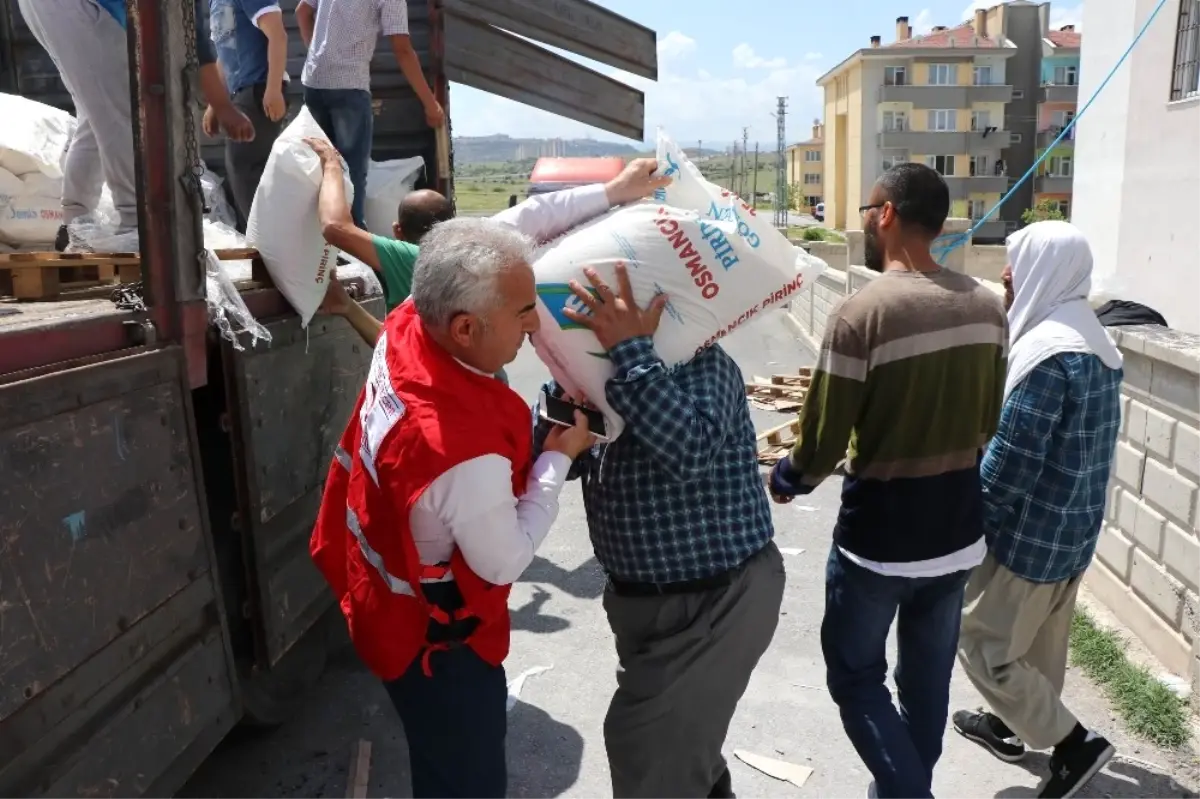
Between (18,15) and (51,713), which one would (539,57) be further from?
(51,713)

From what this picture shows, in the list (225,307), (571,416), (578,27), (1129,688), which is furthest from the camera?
(578,27)

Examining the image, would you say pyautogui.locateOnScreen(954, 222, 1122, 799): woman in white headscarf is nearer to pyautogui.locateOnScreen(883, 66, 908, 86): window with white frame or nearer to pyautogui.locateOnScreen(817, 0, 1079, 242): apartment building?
pyautogui.locateOnScreen(817, 0, 1079, 242): apartment building

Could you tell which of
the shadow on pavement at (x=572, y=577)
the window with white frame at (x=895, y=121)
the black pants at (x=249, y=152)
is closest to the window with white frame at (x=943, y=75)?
the window with white frame at (x=895, y=121)

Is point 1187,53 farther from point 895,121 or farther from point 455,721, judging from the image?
point 895,121

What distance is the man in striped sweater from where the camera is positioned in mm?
2387

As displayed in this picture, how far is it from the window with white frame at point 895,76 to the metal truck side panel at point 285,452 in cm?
5435

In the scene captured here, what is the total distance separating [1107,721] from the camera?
336 centimetres

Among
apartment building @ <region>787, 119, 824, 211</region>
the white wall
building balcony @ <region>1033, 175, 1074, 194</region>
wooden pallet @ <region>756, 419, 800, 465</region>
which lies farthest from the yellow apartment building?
wooden pallet @ <region>756, 419, 800, 465</region>

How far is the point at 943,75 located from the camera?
52.1 meters

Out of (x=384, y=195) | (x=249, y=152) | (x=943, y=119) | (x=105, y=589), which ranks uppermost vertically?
(x=943, y=119)

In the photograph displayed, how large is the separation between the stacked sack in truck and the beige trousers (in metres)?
3.55

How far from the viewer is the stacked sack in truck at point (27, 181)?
11.3ft

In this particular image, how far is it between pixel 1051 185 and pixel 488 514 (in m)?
59.4

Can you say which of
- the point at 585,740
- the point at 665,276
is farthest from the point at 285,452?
the point at 585,740
